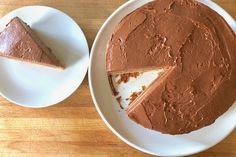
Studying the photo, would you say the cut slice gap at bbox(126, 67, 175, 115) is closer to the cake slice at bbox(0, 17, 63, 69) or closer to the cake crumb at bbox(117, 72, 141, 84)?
the cake crumb at bbox(117, 72, 141, 84)

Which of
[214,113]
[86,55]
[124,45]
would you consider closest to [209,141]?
[214,113]

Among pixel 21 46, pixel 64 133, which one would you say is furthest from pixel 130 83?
pixel 21 46

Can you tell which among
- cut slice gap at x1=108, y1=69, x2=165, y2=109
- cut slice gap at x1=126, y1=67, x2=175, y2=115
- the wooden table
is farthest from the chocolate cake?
the wooden table

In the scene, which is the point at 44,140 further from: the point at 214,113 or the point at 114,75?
the point at 214,113

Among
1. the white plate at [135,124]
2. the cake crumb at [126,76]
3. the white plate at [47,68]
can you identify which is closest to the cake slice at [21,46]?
the white plate at [47,68]

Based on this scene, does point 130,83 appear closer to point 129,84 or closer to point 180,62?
point 129,84

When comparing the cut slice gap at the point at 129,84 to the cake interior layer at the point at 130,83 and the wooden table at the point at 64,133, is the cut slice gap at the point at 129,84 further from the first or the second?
the wooden table at the point at 64,133
